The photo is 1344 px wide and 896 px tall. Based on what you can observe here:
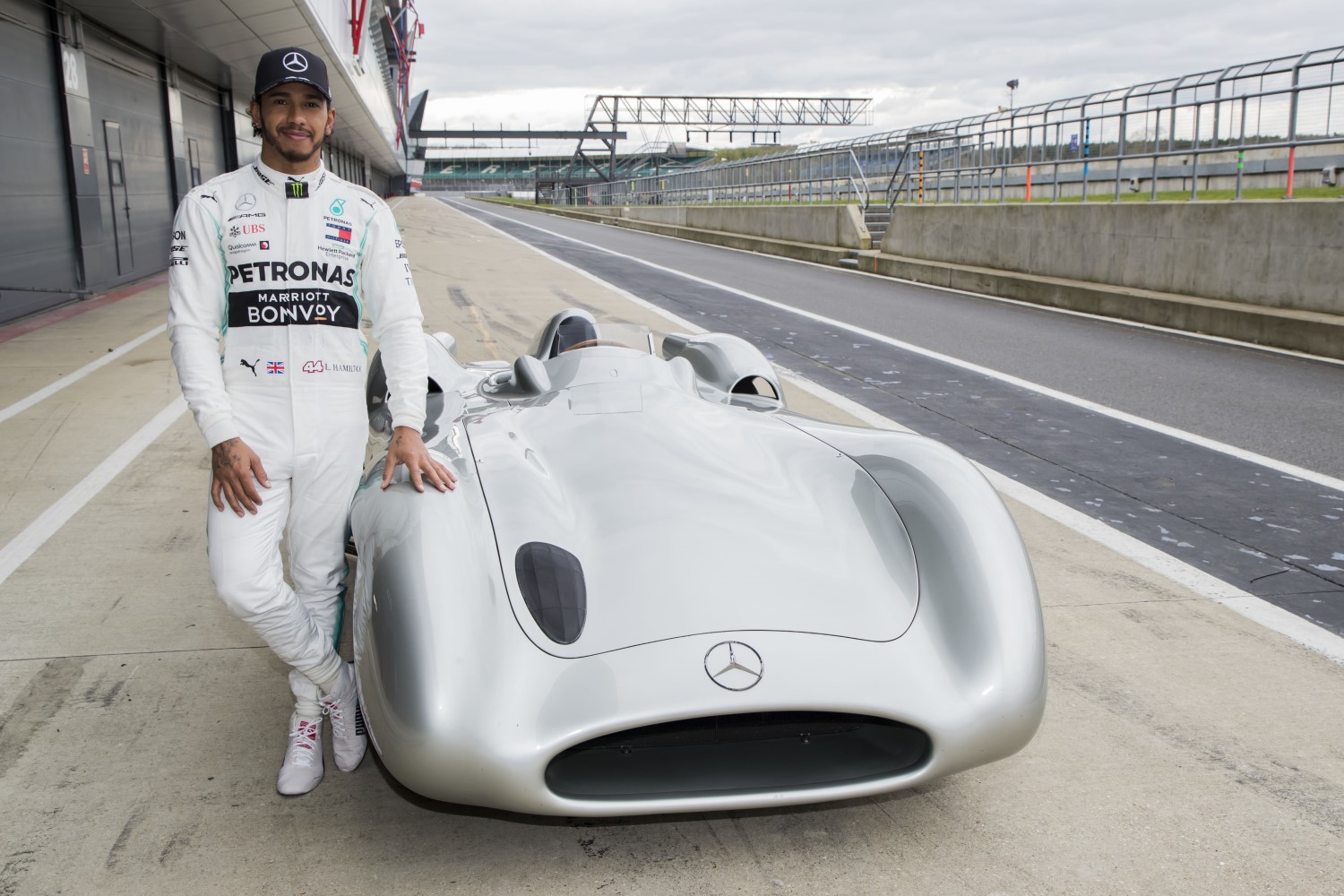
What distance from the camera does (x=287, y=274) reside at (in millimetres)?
2971

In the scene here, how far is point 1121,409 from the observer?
8125mm

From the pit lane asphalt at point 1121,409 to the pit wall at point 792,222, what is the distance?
8853mm

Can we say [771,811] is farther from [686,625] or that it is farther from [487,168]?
[487,168]

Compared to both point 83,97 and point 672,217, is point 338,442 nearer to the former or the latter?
point 83,97

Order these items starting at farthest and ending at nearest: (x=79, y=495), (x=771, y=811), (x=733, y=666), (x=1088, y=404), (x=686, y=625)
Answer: (x=1088, y=404) → (x=79, y=495) → (x=771, y=811) → (x=686, y=625) → (x=733, y=666)

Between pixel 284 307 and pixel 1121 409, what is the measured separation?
670 cm

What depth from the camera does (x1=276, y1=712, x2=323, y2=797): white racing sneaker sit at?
9.80 ft

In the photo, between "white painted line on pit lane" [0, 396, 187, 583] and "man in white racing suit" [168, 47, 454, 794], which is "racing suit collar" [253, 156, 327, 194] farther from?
"white painted line on pit lane" [0, 396, 187, 583]

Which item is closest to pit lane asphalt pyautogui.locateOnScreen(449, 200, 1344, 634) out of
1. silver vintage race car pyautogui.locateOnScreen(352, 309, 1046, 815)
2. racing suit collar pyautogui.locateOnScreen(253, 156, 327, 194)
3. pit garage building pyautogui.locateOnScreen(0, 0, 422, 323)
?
silver vintage race car pyautogui.locateOnScreen(352, 309, 1046, 815)

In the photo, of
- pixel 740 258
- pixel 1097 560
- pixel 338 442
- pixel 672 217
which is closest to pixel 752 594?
pixel 338 442

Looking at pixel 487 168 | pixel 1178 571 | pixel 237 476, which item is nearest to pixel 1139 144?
pixel 1178 571

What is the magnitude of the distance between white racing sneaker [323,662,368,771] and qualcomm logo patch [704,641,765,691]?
1177mm

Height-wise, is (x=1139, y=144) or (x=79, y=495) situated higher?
(x=1139, y=144)

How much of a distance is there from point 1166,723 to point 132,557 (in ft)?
13.4
